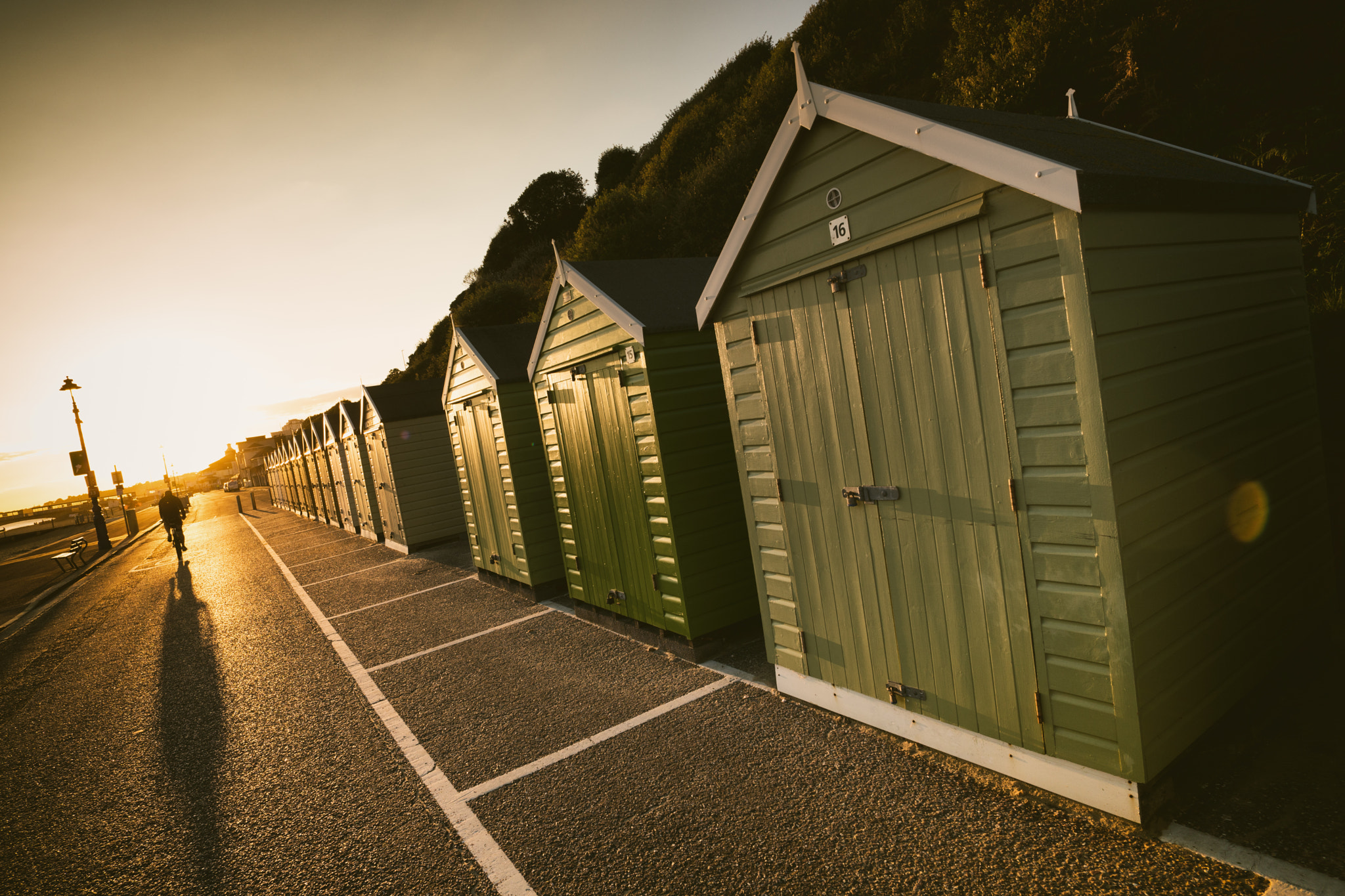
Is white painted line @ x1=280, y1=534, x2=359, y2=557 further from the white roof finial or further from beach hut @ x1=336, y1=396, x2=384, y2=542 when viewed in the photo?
the white roof finial

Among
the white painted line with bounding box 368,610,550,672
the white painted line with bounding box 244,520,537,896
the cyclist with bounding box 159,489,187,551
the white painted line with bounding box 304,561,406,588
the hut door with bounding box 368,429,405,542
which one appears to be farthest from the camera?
the cyclist with bounding box 159,489,187,551

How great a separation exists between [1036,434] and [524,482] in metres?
7.44

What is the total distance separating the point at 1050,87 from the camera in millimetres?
11914

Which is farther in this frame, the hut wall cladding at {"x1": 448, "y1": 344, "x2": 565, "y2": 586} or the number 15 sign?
the hut wall cladding at {"x1": 448, "y1": 344, "x2": 565, "y2": 586}

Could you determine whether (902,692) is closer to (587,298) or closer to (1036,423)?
(1036,423)

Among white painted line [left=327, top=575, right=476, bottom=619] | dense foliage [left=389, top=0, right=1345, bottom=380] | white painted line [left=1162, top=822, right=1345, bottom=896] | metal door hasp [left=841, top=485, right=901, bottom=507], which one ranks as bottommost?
white painted line [left=327, top=575, right=476, bottom=619]

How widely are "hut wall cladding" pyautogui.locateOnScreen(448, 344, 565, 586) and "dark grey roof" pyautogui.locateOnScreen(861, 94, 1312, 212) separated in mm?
6634

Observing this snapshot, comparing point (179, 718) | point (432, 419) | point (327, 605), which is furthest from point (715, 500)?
point (432, 419)

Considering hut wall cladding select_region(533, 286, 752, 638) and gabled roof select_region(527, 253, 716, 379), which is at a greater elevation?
gabled roof select_region(527, 253, 716, 379)

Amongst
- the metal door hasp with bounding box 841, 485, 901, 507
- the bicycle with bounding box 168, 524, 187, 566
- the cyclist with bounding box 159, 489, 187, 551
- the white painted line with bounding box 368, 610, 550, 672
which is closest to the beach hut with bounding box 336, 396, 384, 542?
the cyclist with bounding box 159, 489, 187, 551

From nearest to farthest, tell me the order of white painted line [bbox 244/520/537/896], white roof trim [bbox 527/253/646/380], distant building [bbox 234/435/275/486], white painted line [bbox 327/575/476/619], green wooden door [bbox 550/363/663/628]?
1. white painted line [bbox 244/520/537/896]
2. white roof trim [bbox 527/253/646/380]
3. green wooden door [bbox 550/363/663/628]
4. white painted line [bbox 327/575/476/619]
5. distant building [bbox 234/435/275/486]

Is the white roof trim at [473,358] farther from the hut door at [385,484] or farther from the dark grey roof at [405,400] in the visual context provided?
the hut door at [385,484]

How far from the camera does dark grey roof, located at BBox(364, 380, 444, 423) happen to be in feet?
50.9

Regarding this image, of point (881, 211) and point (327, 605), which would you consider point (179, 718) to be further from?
point (881, 211)
